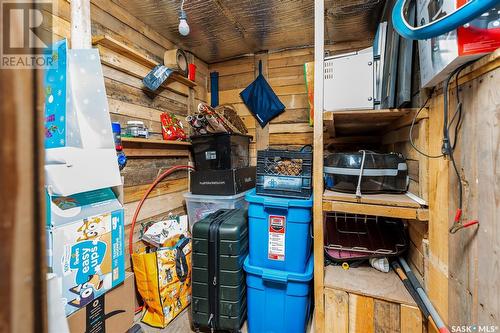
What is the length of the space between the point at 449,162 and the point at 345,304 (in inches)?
31.8

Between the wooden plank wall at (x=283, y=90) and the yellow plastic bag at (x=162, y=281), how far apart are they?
4.29ft

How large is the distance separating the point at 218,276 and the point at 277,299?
0.38 m

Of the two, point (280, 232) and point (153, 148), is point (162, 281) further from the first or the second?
point (153, 148)

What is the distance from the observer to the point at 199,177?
1.96 metres

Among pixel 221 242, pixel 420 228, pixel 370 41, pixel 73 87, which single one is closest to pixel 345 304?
pixel 420 228

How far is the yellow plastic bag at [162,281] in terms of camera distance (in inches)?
58.5

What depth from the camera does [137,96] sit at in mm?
1746

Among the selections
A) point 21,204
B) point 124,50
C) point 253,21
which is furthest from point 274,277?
point 253,21

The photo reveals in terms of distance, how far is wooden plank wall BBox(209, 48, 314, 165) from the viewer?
234 centimetres

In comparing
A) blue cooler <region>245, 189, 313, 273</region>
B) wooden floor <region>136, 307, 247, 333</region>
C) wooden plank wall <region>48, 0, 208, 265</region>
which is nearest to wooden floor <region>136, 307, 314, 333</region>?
wooden floor <region>136, 307, 247, 333</region>

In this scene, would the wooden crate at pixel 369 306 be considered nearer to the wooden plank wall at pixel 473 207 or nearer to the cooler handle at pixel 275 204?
the wooden plank wall at pixel 473 207

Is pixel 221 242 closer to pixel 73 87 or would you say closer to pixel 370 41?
pixel 73 87

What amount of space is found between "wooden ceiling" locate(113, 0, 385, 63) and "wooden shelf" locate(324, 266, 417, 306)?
1.77 meters

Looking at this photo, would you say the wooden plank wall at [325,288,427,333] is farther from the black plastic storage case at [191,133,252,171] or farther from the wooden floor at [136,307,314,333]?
the black plastic storage case at [191,133,252,171]
